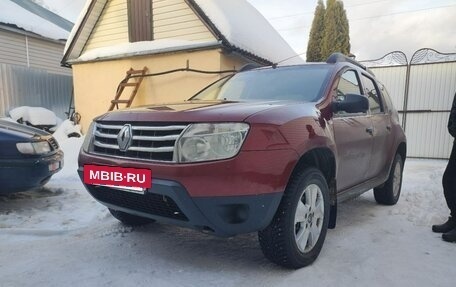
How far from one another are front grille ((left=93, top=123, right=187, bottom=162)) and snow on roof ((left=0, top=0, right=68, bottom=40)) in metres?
14.1

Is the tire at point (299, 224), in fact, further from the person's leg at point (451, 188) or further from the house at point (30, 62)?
the house at point (30, 62)

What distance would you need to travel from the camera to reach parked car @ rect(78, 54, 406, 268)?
2.27 meters

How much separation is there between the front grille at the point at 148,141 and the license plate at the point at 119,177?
11cm

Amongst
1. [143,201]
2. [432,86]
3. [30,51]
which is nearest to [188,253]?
[143,201]

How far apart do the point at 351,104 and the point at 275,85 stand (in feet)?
2.50

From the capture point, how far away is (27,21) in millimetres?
15219

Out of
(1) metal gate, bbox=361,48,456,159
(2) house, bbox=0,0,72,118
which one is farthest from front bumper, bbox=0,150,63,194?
(2) house, bbox=0,0,72,118

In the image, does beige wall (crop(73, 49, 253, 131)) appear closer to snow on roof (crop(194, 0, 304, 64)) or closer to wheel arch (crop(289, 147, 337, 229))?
snow on roof (crop(194, 0, 304, 64))

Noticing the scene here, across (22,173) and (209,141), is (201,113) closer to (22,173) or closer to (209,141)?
(209,141)

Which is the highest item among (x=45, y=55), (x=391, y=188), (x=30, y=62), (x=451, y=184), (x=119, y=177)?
(x=45, y=55)

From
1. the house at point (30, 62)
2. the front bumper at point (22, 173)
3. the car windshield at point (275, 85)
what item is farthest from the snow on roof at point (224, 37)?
the front bumper at point (22, 173)

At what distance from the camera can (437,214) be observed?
13.9 feet

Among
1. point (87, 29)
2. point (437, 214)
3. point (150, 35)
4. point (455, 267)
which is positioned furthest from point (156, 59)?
point (455, 267)

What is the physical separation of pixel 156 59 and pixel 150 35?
3.35 ft
